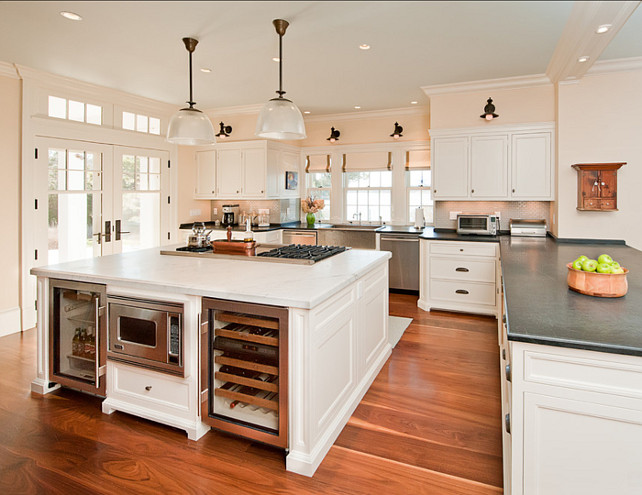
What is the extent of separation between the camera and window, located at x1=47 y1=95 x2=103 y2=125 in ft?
14.4

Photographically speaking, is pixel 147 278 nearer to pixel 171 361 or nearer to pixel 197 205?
pixel 171 361

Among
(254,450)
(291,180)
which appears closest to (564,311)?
(254,450)

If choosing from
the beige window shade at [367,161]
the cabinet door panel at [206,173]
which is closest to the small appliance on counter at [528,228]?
the beige window shade at [367,161]

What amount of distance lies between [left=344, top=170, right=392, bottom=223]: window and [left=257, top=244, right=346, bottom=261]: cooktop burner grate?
3.18 metres

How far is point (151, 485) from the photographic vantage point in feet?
6.13

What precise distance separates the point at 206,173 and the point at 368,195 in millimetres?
2552

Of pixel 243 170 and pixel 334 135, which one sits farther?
pixel 334 135

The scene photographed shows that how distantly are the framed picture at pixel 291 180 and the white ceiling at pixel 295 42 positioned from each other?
5.65 ft

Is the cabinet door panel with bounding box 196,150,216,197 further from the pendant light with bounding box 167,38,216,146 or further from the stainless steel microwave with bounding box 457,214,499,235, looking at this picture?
the stainless steel microwave with bounding box 457,214,499,235

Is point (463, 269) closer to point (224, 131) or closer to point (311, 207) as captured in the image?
point (311, 207)

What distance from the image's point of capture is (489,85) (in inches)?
181

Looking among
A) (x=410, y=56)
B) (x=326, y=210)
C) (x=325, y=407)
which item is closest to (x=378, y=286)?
(x=325, y=407)

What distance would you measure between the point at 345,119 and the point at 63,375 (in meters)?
5.11

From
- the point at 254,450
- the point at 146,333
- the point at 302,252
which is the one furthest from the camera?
the point at 302,252
